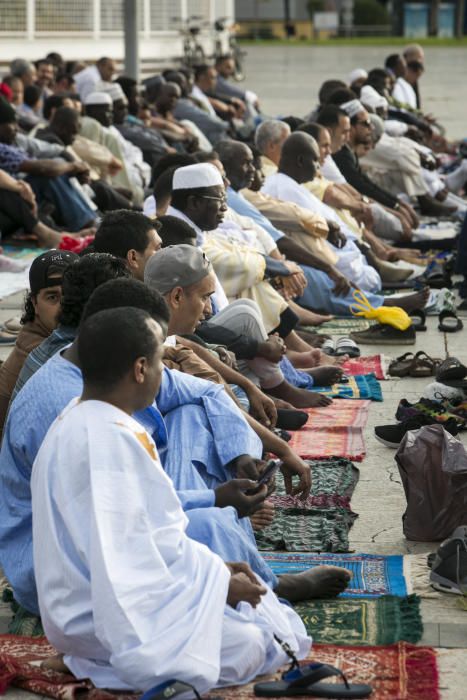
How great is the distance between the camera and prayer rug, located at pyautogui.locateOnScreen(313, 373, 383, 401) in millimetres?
7086

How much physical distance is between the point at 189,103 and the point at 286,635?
1433 cm

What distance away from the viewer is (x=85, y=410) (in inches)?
137

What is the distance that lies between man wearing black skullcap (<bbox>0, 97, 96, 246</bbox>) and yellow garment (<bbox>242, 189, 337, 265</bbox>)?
250 centimetres

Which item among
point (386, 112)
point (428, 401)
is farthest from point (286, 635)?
point (386, 112)

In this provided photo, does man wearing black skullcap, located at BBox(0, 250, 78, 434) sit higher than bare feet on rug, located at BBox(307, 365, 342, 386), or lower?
higher

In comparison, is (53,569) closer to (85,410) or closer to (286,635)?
(85,410)

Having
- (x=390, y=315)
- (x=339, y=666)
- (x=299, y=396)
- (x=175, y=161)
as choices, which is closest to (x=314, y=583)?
(x=339, y=666)

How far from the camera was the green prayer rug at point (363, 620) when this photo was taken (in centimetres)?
407

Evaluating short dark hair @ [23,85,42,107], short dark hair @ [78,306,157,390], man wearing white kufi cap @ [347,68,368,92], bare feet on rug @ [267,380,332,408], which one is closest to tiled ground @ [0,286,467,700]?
bare feet on rug @ [267,380,332,408]

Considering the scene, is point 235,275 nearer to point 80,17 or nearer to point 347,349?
point 347,349

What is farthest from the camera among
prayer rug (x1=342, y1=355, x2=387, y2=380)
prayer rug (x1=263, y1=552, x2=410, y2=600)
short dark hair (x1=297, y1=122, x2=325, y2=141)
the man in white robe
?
short dark hair (x1=297, y1=122, x2=325, y2=141)

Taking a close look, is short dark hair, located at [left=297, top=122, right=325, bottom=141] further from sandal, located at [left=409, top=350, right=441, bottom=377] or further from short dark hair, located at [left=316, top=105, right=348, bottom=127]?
sandal, located at [left=409, top=350, right=441, bottom=377]

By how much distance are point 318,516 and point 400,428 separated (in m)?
0.99

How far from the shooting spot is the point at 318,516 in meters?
5.23
